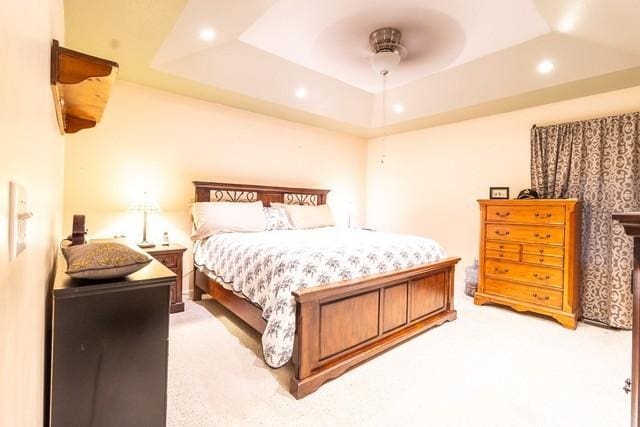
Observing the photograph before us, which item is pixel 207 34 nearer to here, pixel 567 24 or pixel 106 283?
pixel 106 283

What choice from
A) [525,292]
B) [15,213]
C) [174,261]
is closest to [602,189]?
[525,292]

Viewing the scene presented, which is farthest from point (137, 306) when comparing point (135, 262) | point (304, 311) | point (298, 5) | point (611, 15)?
point (611, 15)

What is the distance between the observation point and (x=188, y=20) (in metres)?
2.54

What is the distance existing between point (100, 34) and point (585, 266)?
16.2ft

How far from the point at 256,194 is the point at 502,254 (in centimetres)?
306

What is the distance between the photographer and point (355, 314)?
2.31 meters

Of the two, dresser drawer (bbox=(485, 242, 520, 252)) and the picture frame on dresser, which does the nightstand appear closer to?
dresser drawer (bbox=(485, 242, 520, 252))

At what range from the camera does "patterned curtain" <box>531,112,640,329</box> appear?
305 cm

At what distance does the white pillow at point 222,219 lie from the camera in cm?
346

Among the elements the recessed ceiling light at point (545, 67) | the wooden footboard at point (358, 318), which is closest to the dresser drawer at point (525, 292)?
the wooden footboard at point (358, 318)

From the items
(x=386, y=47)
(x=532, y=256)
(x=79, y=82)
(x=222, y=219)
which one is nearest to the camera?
(x=79, y=82)

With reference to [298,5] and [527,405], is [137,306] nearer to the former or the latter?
[527,405]

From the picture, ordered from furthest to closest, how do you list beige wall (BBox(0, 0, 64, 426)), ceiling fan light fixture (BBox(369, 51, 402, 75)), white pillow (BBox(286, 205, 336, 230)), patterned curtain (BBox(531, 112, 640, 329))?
white pillow (BBox(286, 205, 336, 230)), patterned curtain (BBox(531, 112, 640, 329)), ceiling fan light fixture (BBox(369, 51, 402, 75)), beige wall (BBox(0, 0, 64, 426))

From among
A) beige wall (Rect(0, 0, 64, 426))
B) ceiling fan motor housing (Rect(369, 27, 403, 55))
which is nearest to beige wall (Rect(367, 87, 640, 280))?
ceiling fan motor housing (Rect(369, 27, 403, 55))
